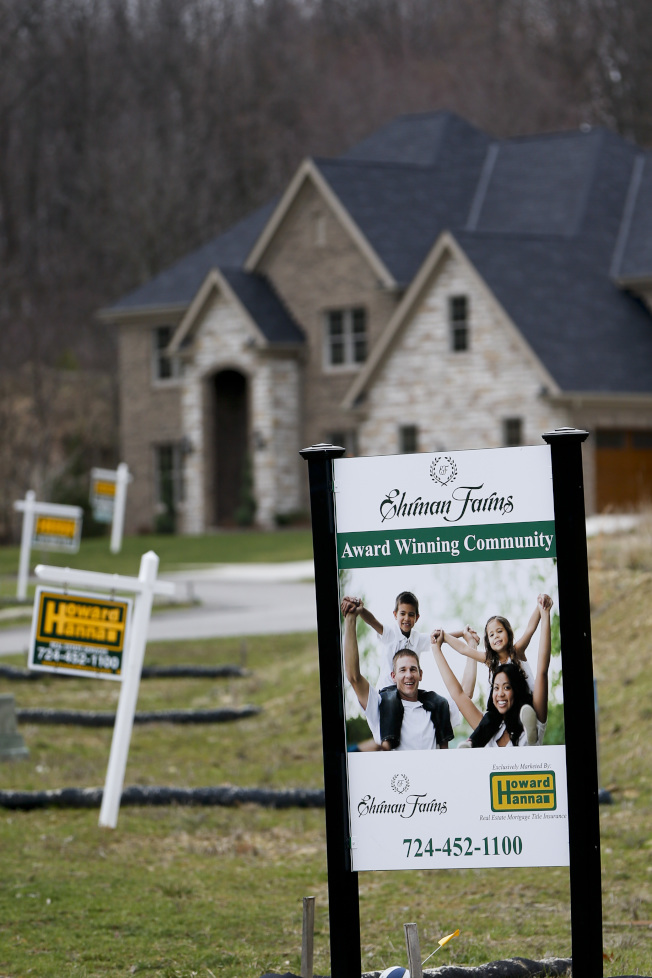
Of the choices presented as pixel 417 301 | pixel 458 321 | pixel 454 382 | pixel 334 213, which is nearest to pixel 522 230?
pixel 334 213

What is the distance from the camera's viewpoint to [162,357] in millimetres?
43125

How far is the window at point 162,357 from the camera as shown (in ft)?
141

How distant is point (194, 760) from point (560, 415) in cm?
2172

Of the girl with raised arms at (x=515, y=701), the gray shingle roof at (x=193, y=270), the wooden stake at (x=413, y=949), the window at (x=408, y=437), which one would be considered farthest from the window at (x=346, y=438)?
the wooden stake at (x=413, y=949)

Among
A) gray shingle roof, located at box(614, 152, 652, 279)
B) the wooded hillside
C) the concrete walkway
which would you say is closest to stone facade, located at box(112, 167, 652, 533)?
gray shingle roof, located at box(614, 152, 652, 279)

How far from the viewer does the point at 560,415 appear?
32625mm

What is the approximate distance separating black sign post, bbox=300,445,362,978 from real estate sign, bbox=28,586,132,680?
3.89 m

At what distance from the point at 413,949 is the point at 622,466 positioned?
29.6 metres

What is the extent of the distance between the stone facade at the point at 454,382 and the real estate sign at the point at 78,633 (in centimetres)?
2414

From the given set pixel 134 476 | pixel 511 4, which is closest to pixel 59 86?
pixel 511 4

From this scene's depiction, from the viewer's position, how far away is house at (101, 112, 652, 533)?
1318 inches

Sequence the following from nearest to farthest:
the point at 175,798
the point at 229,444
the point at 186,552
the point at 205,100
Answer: the point at 175,798 → the point at 186,552 → the point at 229,444 → the point at 205,100

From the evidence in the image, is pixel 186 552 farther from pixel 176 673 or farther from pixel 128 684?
pixel 128 684

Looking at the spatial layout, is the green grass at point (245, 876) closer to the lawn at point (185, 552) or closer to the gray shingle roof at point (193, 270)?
the lawn at point (185, 552)
